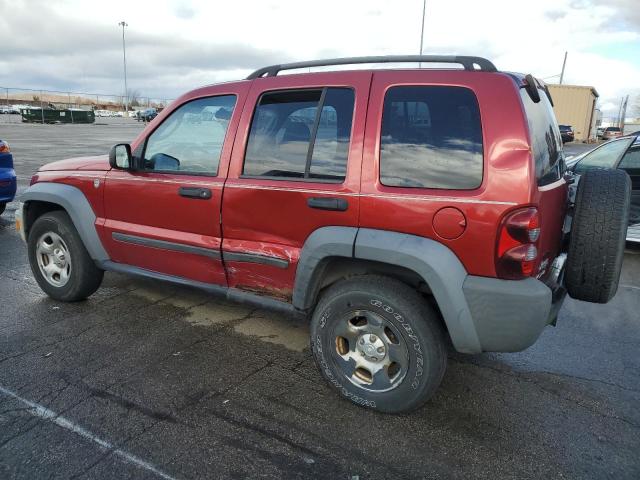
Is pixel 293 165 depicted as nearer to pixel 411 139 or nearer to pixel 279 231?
pixel 279 231

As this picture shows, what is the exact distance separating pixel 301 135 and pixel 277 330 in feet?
5.29

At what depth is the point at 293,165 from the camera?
3.00 meters

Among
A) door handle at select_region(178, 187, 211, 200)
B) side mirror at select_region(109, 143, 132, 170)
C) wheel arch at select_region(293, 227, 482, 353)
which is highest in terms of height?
side mirror at select_region(109, 143, 132, 170)

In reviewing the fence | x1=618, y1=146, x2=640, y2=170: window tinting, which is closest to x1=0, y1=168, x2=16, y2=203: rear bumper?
x1=618, y1=146, x2=640, y2=170: window tinting

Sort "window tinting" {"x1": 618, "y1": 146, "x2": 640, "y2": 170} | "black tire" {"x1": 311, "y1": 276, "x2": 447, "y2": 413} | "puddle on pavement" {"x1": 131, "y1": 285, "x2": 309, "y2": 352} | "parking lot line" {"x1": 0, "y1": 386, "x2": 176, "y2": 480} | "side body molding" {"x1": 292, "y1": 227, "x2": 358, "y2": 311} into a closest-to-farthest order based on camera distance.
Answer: "parking lot line" {"x1": 0, "y1": 386, "x2": 176, "y2": 480} → "black tire" {"x1": 311, "y1": 276, "x2": 447, "y2": 413} → "side body molding" {"x1": 292, "y1": 227, "x2": 358, "y2": 311} → "puddle on pavement" {"x1": 131, "y1": 285, "x2": 309, "y2": 352} → "window tinting" {"x1": 618, "y1": 146, "x2": 640, "y2": 170}

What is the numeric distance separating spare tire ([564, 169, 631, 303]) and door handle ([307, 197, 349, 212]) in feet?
4.29

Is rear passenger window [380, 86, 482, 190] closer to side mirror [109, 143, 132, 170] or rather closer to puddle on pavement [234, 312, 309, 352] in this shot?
puddle on pavement [234, 312, 309, 352]

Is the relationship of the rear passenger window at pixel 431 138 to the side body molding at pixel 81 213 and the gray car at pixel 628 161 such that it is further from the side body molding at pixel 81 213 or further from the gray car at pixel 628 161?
the gray car at pixel 628 161

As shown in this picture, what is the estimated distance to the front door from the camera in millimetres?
3289

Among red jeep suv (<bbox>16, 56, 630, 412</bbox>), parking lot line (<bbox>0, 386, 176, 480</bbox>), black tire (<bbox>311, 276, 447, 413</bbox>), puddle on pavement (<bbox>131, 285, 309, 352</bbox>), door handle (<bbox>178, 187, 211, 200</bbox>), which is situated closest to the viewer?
parking lot line (<bbox>0, 386, 176, 480</bbox>)

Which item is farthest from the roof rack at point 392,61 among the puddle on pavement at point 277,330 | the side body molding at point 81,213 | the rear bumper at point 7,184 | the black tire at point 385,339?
the rear bumper at point 7,184

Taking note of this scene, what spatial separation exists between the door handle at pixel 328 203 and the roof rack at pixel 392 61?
35.2 inches

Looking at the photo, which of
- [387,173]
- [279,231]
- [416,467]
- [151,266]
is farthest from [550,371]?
[151,266]

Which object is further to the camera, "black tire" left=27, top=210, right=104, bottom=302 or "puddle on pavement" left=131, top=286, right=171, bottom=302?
"puddle on pavement" left=131, top=286, right=171, bottom=302
